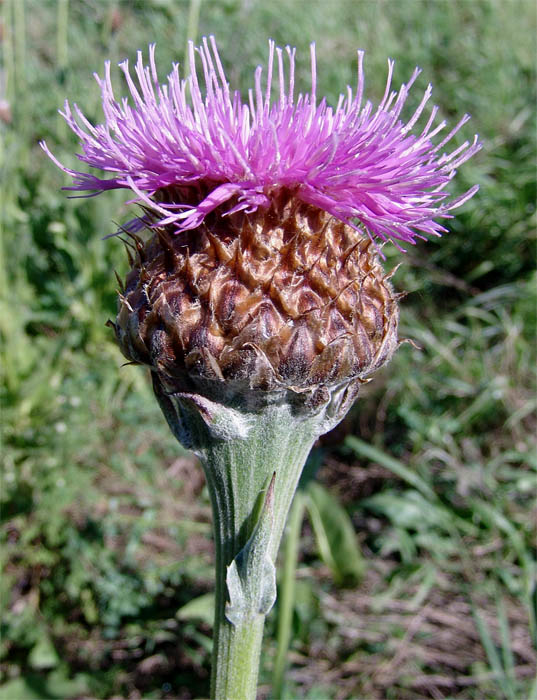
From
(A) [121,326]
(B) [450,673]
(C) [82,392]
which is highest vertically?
(C) [82,392]

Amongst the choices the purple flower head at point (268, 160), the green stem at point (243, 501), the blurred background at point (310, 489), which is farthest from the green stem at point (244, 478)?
the blurred background at point (310, 489)

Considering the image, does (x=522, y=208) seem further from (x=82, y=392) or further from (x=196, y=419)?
(x=196, y=419)

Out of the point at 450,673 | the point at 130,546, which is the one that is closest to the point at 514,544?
the point at 450,673

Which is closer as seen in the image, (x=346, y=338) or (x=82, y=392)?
(x=346, y=338)

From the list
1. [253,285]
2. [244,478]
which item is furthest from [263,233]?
[244,478]

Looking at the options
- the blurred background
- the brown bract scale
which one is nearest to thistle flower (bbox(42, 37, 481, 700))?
the brown bract scale
